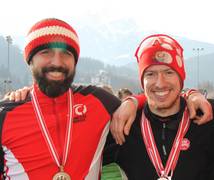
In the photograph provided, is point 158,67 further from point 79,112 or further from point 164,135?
point 79,112

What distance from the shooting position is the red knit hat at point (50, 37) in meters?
3.51

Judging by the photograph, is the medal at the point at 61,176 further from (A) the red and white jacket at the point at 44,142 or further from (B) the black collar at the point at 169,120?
(B) the black collar at the point at 169,120

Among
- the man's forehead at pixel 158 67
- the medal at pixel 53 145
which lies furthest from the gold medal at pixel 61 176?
the man's forehead at pixel 158 67

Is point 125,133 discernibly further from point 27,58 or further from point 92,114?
point 27,58

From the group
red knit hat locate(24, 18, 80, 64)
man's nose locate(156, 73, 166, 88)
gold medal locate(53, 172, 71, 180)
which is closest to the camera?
gold medal locate(53, 172, 71, 180)

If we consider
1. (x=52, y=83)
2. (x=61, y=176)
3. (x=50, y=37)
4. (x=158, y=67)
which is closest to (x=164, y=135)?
(x=158, y=67)

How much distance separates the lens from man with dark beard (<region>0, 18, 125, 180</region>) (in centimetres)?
336

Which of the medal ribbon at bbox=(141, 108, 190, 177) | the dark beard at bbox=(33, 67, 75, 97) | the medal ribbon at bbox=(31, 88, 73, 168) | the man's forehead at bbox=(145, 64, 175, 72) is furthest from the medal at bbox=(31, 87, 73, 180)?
the man's forehead at bbox=(145, 64, 175, 72)

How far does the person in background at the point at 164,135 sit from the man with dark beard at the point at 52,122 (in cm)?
29

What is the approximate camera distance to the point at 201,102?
3.51 metres

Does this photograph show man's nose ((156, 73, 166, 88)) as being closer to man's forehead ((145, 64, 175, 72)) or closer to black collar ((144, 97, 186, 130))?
man's forehead ((145, 64, 175, 72))

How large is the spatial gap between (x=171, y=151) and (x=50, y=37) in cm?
140

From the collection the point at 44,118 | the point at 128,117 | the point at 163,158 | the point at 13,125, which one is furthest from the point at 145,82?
the point at 13,125

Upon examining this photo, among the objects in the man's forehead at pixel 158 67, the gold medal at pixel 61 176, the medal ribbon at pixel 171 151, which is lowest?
the gold medal at pixel 61 176
